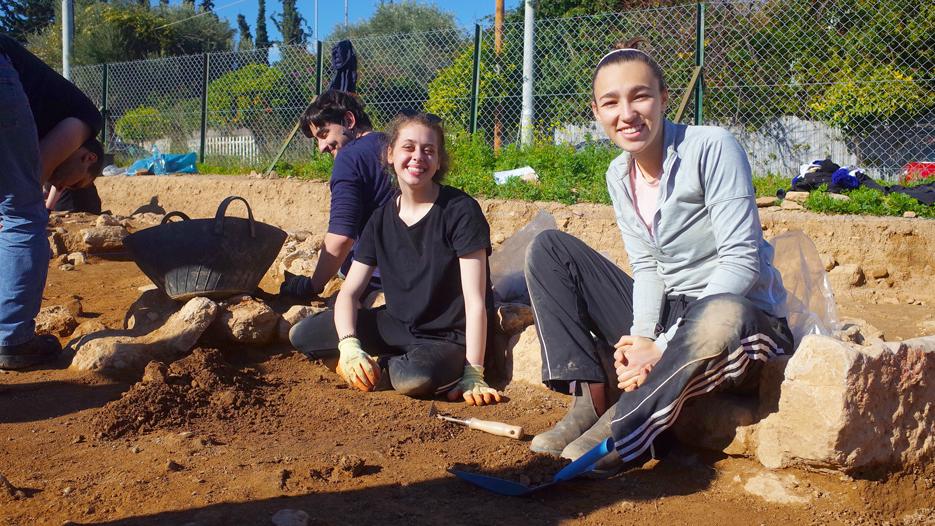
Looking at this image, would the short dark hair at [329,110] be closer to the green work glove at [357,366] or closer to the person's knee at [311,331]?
the person's knee at [311,331]

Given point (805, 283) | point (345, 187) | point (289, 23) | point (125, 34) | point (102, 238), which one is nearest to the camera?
point (805, 283)

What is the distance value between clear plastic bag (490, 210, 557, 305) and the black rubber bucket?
1208 mm

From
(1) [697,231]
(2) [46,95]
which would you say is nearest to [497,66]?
(2) [46,95]

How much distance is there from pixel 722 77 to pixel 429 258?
5.72 meters

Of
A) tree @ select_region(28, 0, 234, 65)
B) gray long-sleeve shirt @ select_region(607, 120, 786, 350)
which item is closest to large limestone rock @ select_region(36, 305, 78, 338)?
gray long-sleeve shirt @ select_region(607, 120, 786, 350)

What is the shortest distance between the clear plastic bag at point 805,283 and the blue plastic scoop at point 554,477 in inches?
35.9

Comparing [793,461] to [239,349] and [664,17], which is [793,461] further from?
[664,17]

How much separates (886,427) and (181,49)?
2623 centimetres

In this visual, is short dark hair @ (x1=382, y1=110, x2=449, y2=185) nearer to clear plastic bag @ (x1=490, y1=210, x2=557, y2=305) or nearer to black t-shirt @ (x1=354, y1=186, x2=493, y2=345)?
black t-shirt @ (x1=354, y1=186, x2=493, y2=345)

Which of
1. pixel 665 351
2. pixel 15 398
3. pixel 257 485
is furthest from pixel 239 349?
pixel 665 351

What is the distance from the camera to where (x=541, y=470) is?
253cm

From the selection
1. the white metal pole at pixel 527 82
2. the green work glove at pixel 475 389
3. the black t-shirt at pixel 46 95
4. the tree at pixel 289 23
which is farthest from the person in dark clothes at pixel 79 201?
the tree at pixel 289 23

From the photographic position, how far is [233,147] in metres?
11.5

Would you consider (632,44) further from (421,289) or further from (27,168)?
(27,168)
